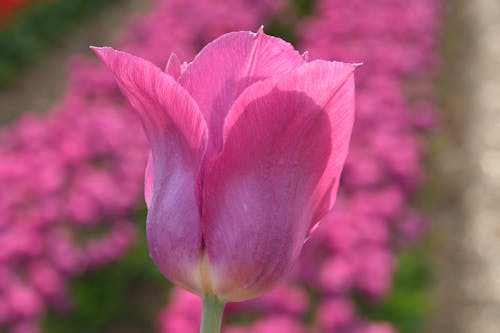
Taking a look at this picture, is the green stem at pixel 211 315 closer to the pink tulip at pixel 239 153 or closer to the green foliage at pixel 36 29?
the pink tulip at pixel 239 153

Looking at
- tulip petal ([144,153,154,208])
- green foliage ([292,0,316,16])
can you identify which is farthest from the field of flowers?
green foliage ([292,0,316,16])

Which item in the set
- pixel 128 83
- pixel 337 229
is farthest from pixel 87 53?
pixel 128 83

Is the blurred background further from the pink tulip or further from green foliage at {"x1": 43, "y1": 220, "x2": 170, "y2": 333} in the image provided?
the pink tulip

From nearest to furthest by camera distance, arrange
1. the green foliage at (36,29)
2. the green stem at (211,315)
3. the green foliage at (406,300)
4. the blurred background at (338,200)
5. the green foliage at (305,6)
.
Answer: the green stem at (211,315)
the blurred background at (338,200)
the green foliage at (406,300)
the green foliage at (36,29)
the green foliage at (305,6)

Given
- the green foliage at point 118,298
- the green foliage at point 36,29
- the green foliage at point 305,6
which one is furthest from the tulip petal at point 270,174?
the green foliage at point 305,6

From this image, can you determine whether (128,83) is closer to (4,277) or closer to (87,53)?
Answer: (4,277)

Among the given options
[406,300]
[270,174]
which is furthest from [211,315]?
[406,300]
